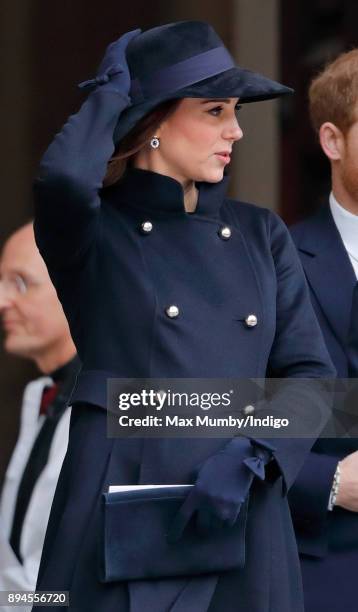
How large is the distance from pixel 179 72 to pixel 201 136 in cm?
14

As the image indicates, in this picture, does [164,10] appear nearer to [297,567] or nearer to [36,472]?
[36,472]

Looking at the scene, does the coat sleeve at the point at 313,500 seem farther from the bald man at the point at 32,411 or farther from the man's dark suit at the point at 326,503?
the bald man at the point at 32,411

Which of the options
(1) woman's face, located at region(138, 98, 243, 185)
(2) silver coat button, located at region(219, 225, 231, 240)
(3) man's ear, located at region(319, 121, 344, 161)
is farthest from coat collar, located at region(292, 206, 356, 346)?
(1) woman's face, located at region(138, 98, 243, 185)

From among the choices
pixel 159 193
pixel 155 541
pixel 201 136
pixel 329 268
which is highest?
pixel 201 136

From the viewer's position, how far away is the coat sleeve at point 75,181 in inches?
119

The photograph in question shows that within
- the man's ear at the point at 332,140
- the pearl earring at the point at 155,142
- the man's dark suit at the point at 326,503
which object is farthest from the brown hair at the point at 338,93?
the pearl earring at the point at 155,142

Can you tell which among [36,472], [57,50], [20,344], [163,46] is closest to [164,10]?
[57,50]

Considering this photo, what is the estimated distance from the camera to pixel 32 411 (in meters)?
4.70

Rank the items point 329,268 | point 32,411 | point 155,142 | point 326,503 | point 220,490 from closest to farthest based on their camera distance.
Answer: point 220,490
point 155,142
point 326,503
point 329,268
point 32,411

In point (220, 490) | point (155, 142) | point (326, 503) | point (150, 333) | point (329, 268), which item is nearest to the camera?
point (220, 490)

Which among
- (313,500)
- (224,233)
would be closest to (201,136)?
(224,233)

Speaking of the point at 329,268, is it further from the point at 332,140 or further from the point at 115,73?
the point at 115,73

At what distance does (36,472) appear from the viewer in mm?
4414

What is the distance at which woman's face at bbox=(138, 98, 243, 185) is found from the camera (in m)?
3.17
